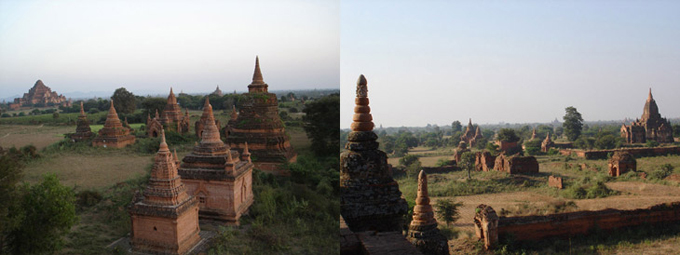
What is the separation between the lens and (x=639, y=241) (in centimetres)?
1046

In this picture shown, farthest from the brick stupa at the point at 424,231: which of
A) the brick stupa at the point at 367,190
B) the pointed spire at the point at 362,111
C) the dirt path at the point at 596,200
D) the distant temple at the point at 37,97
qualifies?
the distant temple at the point at 37,97

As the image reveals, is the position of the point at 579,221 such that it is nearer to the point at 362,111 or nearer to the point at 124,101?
the point at 362,111

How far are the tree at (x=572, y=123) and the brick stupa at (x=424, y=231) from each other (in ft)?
144

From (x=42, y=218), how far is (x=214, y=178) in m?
3.10

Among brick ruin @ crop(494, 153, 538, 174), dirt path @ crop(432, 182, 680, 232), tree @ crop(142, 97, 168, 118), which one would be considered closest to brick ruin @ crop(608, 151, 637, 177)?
dirt path @ crop(432, 182, 680, 232)

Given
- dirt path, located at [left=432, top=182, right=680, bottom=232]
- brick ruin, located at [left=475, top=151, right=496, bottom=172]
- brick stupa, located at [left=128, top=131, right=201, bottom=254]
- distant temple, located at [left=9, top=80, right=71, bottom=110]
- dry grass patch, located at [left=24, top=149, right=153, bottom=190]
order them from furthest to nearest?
brick ruin, located at [left=475, top=151, right=496, bottom=172] → dirt path, located at [left=432, top=182, right=680, bottom=232] → dry grass patch, located at [left=24, top=149, right=153, bottom=190] → distant temple, located at [left=9, top=80, right=71, bottom=110] → brick stupa, located at [left=128, top=131, right=201, bottom=254]

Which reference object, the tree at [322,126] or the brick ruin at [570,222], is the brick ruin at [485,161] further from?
the brick ruin at [570,222]

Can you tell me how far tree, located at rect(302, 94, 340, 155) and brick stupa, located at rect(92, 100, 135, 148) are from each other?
7907 mm

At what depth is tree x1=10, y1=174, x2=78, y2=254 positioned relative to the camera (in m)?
6.04

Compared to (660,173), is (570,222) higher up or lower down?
lower down

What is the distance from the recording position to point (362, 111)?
15.8ft

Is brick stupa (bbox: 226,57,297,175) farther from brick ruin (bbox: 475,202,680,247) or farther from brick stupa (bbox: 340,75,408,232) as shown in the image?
brick stupa (bbox: 340,75,408,232)

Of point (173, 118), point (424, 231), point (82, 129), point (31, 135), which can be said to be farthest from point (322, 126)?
point (424, 231)

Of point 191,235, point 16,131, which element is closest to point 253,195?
point 191,235
